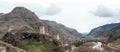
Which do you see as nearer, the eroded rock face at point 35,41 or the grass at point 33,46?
the grass at point 33,46

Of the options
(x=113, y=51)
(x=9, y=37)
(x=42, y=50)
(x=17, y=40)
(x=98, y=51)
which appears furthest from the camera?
(x=113, y=51)

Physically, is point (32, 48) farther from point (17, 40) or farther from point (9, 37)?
point (9, 37)

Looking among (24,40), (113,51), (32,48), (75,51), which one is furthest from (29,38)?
(113,51)

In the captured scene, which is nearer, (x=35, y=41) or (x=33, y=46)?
(x=33, y=46)

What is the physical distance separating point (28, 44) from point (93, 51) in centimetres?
4065

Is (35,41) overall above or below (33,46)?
above

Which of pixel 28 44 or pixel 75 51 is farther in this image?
pixel 75 51

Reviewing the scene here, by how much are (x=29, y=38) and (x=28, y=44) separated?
644 cm

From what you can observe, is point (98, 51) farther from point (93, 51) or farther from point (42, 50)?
point (42, 50)

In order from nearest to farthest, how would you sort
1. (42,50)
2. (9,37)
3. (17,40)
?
(42,50), (17,40), (9,37)

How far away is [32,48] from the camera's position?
462ft

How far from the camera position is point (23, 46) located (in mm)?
142250

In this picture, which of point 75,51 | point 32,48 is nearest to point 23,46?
point 32,48

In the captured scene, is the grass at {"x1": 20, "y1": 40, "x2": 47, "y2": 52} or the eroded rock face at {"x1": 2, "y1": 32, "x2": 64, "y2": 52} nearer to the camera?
the grass at {"x1": 20, "y1": 40, "x2": 47, "y2": 52}
